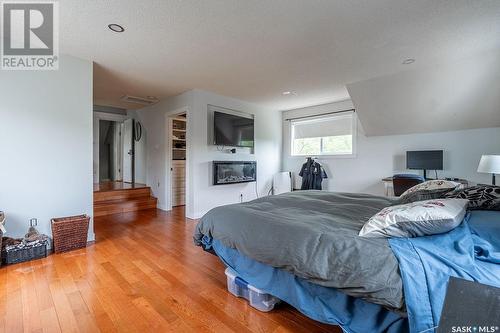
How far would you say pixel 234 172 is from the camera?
4.80m

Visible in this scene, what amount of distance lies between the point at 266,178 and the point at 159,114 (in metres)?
2.80

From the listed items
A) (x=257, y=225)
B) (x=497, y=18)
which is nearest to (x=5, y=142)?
(x=257, y=225)

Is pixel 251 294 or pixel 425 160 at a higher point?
pixel 425 160

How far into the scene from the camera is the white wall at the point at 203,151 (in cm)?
421

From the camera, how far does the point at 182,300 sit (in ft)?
5.75

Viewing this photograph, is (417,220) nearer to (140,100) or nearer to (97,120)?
(140,100)

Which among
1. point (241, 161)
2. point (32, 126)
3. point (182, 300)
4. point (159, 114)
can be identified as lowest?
point (182, 300)

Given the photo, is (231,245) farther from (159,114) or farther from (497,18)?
(159,114)

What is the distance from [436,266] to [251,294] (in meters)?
1.15

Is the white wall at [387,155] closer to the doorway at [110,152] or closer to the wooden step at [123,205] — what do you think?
the wooden step at [123,205]

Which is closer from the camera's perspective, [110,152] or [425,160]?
[425,160]

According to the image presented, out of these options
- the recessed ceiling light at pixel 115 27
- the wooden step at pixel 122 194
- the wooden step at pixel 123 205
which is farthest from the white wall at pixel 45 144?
the wooden step at pixel 122 194

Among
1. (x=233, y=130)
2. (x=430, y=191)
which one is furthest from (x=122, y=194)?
(x=430, y=191)

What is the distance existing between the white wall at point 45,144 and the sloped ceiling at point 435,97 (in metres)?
3.91
